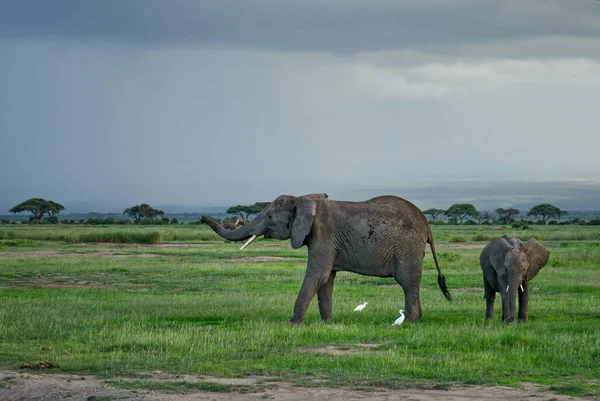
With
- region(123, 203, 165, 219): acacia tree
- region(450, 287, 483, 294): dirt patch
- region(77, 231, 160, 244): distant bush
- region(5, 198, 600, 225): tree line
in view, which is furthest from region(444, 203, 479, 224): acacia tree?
region(450, 287, 483, 294): dirt patch

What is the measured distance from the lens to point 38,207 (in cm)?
13250

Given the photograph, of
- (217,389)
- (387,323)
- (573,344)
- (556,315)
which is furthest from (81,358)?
(556,315)

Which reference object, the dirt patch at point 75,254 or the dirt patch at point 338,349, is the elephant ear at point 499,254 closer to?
the dirt patch at point 338,349

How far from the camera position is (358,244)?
56.1 ft

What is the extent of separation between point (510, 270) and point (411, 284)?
73.2 inches

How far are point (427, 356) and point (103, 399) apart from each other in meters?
4.87

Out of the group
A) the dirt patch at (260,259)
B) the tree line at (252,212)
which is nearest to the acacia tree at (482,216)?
the tree line at (252,212)

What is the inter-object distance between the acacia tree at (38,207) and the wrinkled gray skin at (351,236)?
119510mm

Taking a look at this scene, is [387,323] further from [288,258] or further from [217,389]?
[288,258]

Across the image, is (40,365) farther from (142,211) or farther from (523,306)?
(142,211)

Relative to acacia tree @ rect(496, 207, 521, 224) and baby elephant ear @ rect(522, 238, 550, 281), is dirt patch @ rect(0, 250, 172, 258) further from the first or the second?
acacia tree @ rect(496, 207, 521, 224)

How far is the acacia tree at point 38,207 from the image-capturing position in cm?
13175

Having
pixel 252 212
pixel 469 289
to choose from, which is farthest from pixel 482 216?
pixel 469 289

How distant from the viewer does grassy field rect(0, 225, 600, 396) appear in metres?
11.6
